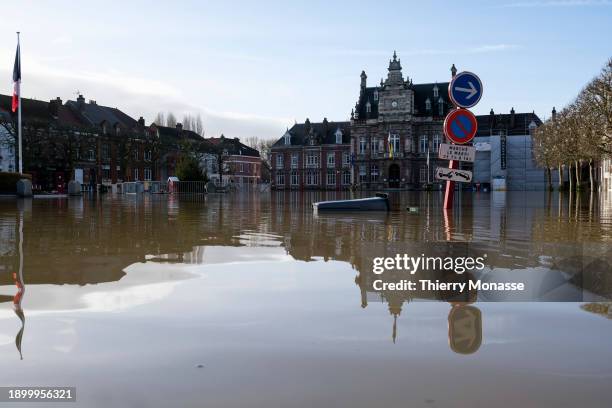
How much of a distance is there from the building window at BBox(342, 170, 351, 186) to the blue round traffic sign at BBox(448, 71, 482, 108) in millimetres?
81370

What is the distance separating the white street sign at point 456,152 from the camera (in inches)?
430

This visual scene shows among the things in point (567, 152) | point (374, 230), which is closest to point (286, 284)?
point (374, 230)

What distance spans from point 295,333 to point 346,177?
295 ft

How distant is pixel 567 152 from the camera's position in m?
50.1

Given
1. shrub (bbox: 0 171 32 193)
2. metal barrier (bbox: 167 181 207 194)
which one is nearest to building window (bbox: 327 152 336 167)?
metal barrier (bbox: 167 181 207 194)

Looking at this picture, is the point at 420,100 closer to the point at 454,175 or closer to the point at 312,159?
the point at 312,159

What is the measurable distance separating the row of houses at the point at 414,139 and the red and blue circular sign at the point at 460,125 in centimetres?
6582

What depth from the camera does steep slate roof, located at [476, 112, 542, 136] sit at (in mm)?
83062

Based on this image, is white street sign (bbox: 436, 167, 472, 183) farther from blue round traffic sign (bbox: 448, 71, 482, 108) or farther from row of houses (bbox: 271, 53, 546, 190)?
row of houses (bbox: 271, 53, 546, 190)

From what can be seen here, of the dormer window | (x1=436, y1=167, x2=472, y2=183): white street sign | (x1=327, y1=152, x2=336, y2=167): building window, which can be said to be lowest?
(x1=436, y1=167, x2=472, y2=183): white street sign

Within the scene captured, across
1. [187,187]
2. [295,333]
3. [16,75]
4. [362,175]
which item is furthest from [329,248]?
[362,175]

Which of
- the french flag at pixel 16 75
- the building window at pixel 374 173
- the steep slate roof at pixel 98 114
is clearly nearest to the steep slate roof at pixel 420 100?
the building window at pixel 374 173

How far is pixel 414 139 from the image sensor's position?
274 ft

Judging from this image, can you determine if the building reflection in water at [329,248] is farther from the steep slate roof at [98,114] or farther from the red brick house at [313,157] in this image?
the red brick house at [313,157]
